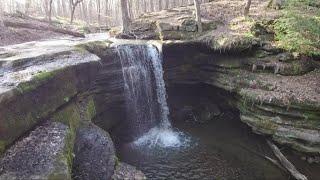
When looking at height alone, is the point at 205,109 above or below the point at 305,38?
below

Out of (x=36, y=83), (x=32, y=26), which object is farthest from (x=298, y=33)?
(x=32, y=26)

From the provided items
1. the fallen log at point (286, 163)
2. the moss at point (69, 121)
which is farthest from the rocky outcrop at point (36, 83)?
the fallen log at point (286, 163)

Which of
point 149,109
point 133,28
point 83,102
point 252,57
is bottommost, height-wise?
point 149,109

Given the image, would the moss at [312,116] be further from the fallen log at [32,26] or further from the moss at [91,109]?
the fallen log at [32,26]

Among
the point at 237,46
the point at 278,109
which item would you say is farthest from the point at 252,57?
the point at 278,109

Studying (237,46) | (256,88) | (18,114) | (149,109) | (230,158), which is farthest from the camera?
(149,109)

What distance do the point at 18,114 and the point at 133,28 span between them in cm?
1413

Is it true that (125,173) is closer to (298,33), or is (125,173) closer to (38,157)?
(38,157)

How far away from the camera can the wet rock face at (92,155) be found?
37.7 feet

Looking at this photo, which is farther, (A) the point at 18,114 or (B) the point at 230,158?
(B) the point at 230,158

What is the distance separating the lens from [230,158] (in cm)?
1552

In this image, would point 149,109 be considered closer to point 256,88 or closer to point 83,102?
point 83,102

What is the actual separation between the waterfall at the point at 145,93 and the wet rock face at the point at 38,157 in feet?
23.6

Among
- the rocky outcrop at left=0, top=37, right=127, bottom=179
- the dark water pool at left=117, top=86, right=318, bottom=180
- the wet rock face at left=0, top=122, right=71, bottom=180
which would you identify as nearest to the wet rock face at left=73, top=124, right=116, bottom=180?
the rocky outcrop at left=0, top=37, right=127, bottom=179
